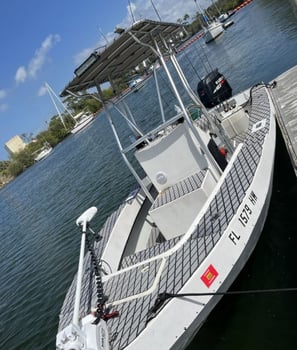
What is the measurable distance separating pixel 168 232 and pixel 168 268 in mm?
2022

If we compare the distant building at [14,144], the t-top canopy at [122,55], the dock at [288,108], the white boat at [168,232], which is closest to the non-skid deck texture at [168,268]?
the white boat at [168,232]

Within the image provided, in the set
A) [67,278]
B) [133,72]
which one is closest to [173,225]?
[133,72]

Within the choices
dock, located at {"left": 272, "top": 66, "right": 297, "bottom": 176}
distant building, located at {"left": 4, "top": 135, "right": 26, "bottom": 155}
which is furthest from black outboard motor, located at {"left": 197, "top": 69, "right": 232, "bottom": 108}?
distant building, located at {"left": 4, "top": 135, "right": 26, "bottom": 155}

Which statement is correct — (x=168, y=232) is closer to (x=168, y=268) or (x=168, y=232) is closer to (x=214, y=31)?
(x=168, y=268)

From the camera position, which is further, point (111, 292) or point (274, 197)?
point (274, 197)

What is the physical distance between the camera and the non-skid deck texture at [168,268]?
15.0 feet

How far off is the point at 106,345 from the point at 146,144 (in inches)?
190

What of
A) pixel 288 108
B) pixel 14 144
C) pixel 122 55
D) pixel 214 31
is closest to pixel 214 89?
pixel 288 108

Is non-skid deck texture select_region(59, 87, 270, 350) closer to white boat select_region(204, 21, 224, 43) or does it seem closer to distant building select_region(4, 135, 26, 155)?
white boat select_region(204, 21, 224, 43)

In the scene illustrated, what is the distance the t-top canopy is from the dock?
145 inches

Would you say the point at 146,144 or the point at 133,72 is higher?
the point at 133,72

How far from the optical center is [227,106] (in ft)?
41.5

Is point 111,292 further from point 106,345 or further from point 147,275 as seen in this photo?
point 106,345

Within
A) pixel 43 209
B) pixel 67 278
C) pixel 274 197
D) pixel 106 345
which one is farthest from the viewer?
pixel 43 209
